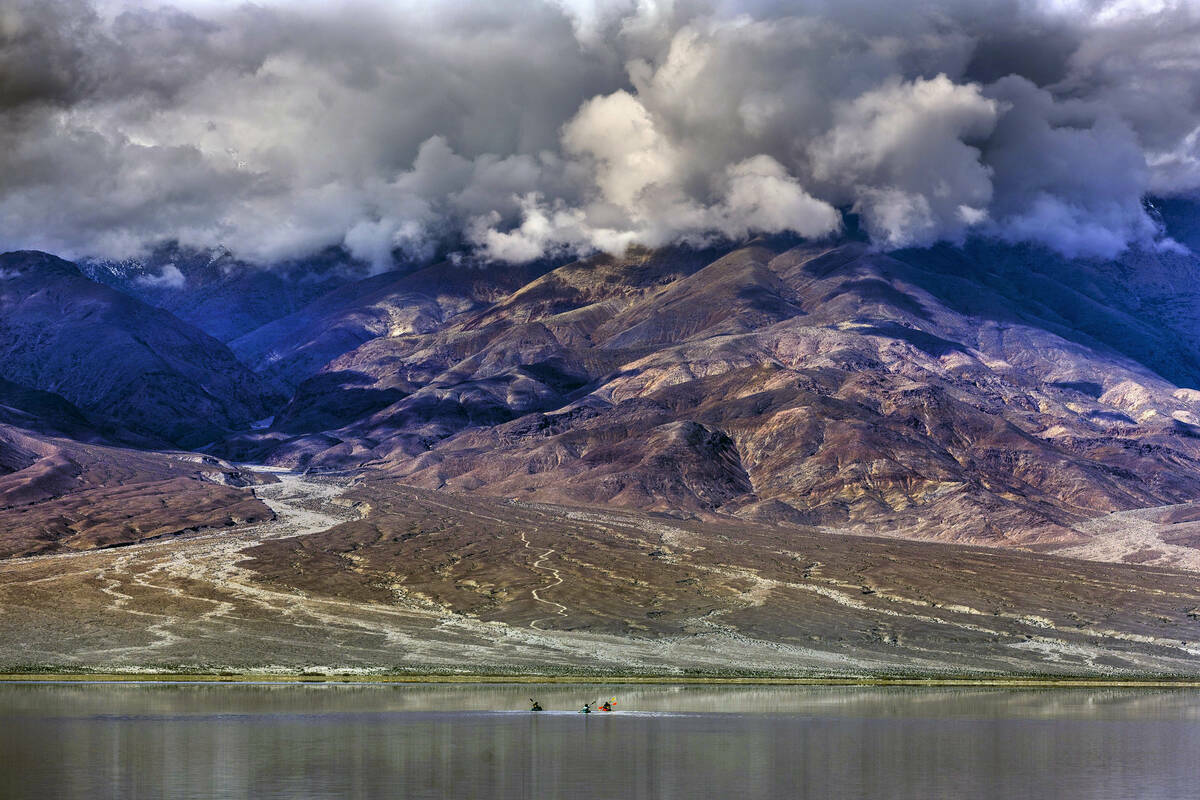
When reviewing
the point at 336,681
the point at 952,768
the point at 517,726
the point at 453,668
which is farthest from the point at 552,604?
the point at 952,768

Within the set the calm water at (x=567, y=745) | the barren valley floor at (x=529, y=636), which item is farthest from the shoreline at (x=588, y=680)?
the calm water at (x=567, y=745)

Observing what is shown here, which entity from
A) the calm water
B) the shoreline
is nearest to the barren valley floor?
the shoreline

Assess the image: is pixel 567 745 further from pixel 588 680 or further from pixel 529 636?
pixel 529 636

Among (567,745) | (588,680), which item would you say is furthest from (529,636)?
(567,745)

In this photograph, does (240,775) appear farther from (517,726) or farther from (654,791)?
(517,726)

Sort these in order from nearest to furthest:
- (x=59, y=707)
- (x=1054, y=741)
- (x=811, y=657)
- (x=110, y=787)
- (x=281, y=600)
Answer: (x=110, y=787)
(x=1054, y=741)
(x=59, y=707)
(x=811, y=657)
(x=281, y=600)

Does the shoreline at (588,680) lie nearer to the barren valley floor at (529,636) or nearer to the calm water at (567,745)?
the barren valley floor at (529,636)
